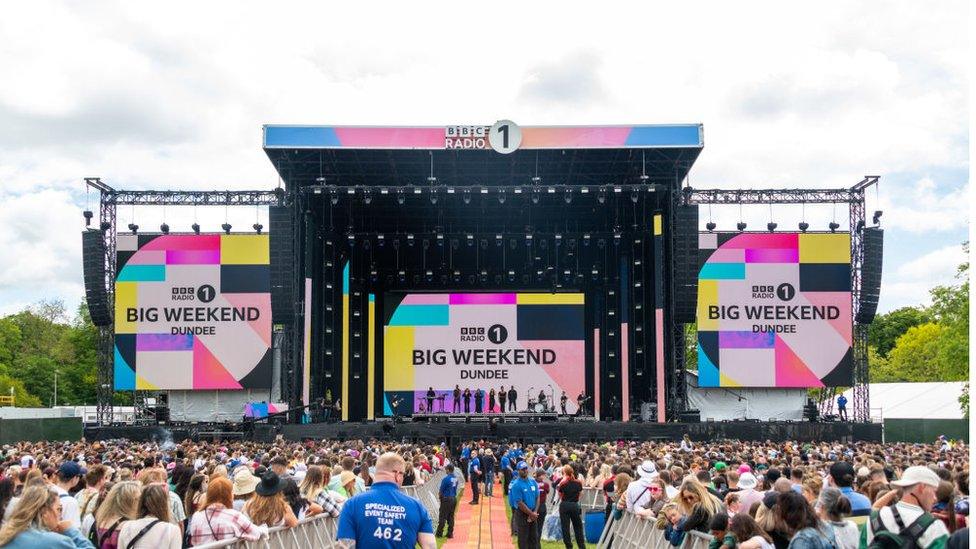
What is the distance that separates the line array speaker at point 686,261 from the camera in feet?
105

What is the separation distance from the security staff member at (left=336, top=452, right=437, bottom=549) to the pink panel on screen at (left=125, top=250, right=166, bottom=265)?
32.7m

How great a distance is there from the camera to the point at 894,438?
39.9 m

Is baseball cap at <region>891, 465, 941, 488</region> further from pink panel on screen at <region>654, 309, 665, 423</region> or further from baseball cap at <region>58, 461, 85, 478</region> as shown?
pink panel on screen at <region>654, 309, 665, 423</region>

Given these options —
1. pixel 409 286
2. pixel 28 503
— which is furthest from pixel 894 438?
pixel 28 503

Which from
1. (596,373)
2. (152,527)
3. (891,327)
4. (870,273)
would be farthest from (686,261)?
(891,327)

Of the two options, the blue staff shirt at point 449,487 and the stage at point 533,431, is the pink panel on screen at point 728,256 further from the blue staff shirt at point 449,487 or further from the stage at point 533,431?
the blue staff shirt at point 449,487

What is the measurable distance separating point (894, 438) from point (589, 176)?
15753mm

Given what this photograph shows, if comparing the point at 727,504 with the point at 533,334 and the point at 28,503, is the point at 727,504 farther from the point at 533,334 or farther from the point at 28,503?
the point at 533,334

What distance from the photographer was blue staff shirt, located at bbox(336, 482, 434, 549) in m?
5.97

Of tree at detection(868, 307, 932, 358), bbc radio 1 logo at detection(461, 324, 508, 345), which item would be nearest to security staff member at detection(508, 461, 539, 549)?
bbc radio 1 logo at detection(461, 324, 508, 345)

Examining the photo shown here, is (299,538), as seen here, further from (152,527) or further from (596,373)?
(596,373)

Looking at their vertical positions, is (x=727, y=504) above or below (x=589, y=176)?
below

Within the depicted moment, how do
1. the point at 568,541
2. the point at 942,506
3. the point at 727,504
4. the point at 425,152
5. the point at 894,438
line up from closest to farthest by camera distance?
1. the point at 942,506
2. the point at 727,504
3. the point at 568,541
4. the point at 425,152
5. the point at 894,438

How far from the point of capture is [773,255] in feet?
120
